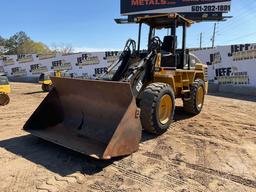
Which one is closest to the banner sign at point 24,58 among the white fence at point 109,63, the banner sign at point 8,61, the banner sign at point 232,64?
the white fence at point 109,63

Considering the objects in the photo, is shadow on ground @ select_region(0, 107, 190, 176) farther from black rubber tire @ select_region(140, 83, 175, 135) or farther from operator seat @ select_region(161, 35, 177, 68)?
operator seat @ select_region(161, 35, 177, 68)

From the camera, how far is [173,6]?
926 inches

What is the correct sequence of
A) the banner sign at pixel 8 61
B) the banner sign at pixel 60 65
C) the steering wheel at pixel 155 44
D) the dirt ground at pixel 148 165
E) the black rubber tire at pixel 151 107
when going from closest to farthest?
the dirt ground at pixel 148 165 → the black rubber tire at pixel 151 107 → the steering wheel at pixel 155 44 → the banner sign at pixel 60 65 → the banner sign at pixel 8 61

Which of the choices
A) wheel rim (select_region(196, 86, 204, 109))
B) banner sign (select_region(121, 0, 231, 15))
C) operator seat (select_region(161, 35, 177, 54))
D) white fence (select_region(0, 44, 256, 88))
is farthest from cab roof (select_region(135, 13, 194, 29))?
banner sign (select_region(121, 0, 231, 15))

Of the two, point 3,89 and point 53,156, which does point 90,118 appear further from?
point 3,89

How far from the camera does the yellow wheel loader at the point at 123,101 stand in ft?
15.1

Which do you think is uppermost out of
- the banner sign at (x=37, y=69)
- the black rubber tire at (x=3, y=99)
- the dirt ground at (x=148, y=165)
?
the banner sign at (x=37, y=69)

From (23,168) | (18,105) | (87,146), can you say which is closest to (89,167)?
(87,146)

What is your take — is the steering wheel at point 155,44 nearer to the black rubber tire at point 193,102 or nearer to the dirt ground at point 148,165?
the black rubber tire at point 193,102

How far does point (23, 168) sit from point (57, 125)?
4.97ft

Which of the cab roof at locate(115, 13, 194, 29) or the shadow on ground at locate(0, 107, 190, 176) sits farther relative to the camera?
the cab roof at locate(115, 13, 194, 29)

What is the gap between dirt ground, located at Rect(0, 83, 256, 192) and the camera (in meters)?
3.77

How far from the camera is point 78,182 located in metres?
3.83

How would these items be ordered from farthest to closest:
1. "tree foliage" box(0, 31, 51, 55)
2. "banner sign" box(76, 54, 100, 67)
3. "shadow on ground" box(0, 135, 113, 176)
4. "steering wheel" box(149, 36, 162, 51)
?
"tree foliage" box(0, 31, 51, 55)
"banner sign" box(76, 54, 100, 67)
"steering wheel" box(149, 36, 162, 51)
"shadow on ground" box(0, 135, 113, 176)
